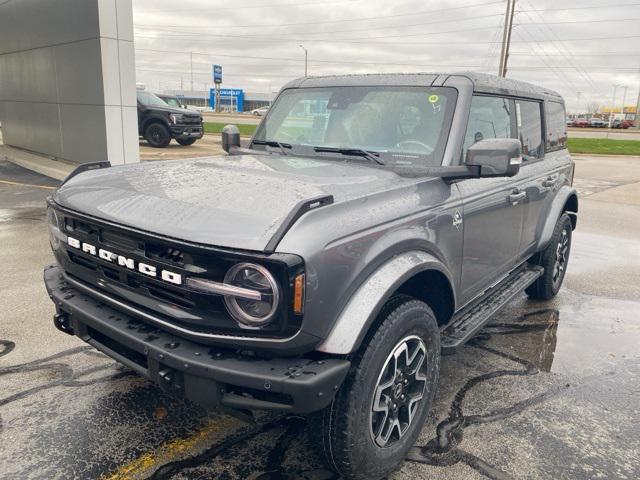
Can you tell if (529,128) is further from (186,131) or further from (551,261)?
(186,131)

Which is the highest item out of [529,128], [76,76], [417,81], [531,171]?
[76,76]

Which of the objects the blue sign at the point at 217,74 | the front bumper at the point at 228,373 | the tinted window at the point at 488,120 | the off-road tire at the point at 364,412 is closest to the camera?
the front bumper at the point at 228,373

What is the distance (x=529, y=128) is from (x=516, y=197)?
854 millimetres

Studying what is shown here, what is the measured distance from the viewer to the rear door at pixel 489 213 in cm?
331

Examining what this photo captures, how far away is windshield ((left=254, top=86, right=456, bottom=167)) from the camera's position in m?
3.29

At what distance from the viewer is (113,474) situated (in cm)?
260

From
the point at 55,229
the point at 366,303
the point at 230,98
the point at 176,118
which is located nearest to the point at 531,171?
the point at 366,303

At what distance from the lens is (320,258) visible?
2.14 m

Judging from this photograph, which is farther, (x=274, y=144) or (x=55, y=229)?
(x=274, y=144)

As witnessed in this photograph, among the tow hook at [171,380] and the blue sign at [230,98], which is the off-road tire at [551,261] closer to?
the tow hook at [171,380]

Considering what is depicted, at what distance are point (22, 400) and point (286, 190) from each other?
210 cm

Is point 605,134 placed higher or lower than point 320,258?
lower

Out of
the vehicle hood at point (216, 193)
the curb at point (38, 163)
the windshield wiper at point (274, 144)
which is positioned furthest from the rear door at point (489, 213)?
the curb at point (38, 163)

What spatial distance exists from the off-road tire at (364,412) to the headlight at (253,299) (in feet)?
1.56
